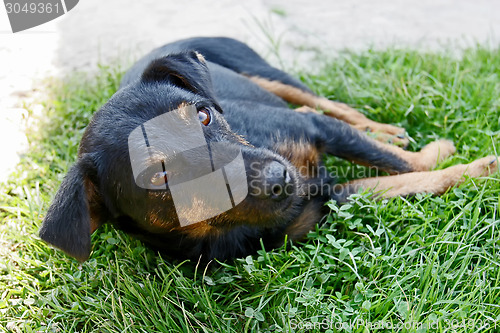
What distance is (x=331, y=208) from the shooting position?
11.1 feet

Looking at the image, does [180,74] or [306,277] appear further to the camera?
[180,74]

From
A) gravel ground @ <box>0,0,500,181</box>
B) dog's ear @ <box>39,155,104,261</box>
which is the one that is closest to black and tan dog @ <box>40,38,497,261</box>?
dog's ear @ <box>39,155,104,261</box>

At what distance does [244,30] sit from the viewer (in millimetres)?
6355

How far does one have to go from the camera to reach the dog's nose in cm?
276

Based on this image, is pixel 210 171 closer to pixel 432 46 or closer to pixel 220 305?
pixel 220 305

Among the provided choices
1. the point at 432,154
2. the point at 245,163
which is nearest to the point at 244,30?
the point at 432,154

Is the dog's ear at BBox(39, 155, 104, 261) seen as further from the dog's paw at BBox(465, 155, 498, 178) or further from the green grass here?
the dog's paw at BBox(465, 155, 498, 178)

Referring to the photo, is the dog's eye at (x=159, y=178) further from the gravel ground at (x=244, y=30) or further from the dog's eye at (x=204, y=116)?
the gravel ground at (x=244, y=30)

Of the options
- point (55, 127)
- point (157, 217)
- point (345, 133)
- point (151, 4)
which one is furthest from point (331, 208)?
point (151, 4)

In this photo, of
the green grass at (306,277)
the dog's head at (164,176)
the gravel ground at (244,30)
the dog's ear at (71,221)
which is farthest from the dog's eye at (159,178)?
the gravel ground at (244,30)

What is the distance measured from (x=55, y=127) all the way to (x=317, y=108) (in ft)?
8.27

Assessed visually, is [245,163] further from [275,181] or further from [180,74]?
[180,74]

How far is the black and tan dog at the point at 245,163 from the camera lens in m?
2.80

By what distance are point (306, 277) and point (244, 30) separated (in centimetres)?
408
